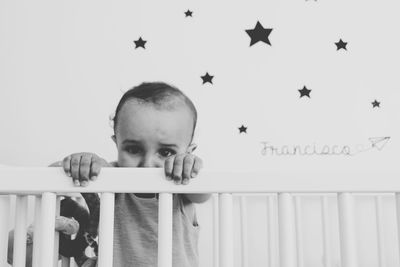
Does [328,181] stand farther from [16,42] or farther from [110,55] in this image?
[16,42]

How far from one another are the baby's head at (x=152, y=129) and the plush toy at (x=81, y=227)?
12 centimetres

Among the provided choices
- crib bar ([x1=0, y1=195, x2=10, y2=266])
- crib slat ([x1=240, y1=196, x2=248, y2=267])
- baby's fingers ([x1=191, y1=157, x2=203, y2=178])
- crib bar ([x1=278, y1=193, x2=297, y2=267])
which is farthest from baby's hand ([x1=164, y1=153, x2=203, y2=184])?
crib slat ([x1=240, y1=196, x2=248, y2=267])

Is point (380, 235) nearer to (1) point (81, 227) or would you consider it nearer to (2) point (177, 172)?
(1) point (81, 227)

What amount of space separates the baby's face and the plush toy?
0.39ft

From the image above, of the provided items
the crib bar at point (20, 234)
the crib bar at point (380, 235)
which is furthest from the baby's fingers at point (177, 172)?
the crib bar at point (380, 235)

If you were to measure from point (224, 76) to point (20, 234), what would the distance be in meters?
0.89

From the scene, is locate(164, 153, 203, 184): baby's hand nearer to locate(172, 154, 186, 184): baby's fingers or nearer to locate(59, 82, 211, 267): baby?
locate(172, 154, 186, 184): baby's fingers

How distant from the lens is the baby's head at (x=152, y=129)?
854 mm

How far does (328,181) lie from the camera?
0.60m

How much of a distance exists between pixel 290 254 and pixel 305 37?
0.96 metres

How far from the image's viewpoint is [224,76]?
1.41 meters

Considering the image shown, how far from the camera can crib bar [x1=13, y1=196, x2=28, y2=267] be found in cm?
62

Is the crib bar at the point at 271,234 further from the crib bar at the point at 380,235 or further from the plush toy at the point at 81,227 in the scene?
the plush toy at the point at 81,227

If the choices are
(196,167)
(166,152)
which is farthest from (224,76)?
(196,167)
